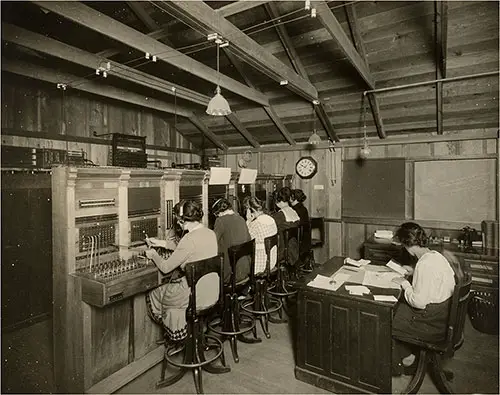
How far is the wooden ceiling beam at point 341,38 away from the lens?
3450mm

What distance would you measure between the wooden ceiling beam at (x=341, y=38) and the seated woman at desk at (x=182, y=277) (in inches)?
95.5

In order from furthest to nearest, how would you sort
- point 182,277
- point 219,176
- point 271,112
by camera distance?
point 271,112 < point 219,176 < point 182,277

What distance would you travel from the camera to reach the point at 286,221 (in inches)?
218

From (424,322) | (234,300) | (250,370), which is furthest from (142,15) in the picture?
(424,322)

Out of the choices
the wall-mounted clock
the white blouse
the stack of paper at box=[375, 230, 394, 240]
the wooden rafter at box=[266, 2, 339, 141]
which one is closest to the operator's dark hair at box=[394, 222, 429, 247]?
the white blouse

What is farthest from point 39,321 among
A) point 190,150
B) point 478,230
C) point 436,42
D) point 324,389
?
point 478,230

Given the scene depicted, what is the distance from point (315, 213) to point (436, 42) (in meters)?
4.34

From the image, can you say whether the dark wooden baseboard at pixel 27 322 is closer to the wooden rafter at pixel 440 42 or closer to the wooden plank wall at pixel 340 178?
the wooden plank wall at pixel 340 178

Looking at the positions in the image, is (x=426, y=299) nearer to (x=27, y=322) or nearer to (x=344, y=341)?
(x=344, y=341)

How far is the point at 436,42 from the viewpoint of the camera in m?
4.50

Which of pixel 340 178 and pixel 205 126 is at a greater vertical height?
pixel 205 126

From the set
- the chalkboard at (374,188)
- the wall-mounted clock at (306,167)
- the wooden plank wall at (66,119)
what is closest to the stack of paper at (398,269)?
the chalkboard at (374,188)

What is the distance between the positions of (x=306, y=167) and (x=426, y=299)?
5296 mm

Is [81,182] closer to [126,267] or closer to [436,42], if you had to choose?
[126,267]
